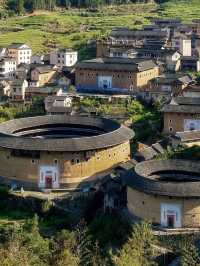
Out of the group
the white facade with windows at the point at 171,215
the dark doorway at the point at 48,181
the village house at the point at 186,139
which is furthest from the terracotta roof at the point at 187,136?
the white facade with windows at the point at 171,215

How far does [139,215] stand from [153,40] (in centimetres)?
3948

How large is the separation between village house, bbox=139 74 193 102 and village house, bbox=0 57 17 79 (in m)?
13.3

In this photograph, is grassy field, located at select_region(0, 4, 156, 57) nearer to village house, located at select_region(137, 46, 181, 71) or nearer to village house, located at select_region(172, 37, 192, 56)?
village house, located at select_region(137, 46, 181, 71)

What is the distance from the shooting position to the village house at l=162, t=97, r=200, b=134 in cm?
3984

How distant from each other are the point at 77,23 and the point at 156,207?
58.4 m

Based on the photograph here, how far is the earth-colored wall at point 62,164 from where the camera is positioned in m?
33.5

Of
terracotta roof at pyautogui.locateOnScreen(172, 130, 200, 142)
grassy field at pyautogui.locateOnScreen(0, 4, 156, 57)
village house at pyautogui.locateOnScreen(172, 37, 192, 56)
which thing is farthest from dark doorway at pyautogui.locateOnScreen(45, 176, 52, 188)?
village house at pyautogui.locateOnScreen(172, 37, 192, 56)

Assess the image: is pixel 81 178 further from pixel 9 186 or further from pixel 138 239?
pixel 138 239

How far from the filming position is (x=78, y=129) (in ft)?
130

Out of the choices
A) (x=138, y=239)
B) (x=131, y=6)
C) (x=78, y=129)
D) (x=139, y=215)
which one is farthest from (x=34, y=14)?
(x=138, y=239)

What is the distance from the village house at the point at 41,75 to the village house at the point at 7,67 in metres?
3.04

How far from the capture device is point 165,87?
159ft

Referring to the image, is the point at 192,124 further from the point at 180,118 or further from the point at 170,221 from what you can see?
the point at 170,221

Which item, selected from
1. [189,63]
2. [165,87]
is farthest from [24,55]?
[165,87]
